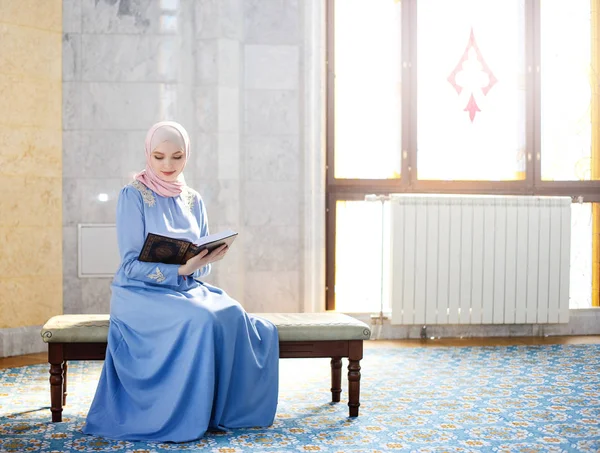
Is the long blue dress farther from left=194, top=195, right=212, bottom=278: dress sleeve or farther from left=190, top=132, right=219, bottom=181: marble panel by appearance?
left=190, top=132, right=219, bottom=181: marble panel

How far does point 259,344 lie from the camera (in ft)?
10.8

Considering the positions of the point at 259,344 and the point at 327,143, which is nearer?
the point at 259,344

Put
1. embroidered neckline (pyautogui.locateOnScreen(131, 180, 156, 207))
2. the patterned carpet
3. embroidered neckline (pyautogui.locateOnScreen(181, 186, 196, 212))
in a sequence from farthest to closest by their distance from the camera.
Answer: embroidered neckline (pyautogui.locateOnScreen(181, 186, 196, 212)), embroidered neckline (pyautogui.locateOnScreen(131, 180, 156, 207)), the patterned carpet

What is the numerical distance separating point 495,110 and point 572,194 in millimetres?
867

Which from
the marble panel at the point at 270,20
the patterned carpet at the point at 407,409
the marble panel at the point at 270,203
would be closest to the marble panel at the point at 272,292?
the marble panel at the point at 270,203

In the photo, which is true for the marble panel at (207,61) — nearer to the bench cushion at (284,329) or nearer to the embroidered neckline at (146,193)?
the embroidered neckline at (146,193)

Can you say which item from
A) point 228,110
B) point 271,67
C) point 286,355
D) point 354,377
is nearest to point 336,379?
point 354,377

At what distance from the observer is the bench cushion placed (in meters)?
3.28

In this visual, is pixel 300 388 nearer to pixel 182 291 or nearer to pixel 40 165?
pixel 182 291

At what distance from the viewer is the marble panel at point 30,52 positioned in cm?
490

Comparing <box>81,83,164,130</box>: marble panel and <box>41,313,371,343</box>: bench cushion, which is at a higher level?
<box>81,83,164,130</box>: marble panel

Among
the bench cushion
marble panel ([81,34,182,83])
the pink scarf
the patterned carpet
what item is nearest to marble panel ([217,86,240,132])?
marble panel ([81,34,182,83])

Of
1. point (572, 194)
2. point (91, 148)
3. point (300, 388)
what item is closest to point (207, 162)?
point (91, 148)

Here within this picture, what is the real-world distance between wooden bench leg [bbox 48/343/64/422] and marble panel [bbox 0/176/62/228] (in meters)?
1.91
